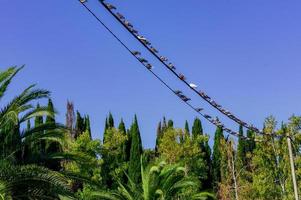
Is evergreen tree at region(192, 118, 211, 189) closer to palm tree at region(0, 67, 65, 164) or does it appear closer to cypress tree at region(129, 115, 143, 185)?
cypress tree at region(129, 115, 143, 185)

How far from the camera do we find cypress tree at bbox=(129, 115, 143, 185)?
1869 inches

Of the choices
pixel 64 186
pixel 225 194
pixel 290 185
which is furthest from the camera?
pixel 225 194

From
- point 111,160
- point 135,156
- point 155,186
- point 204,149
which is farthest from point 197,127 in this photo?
point 155,186

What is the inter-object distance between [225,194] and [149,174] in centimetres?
1464

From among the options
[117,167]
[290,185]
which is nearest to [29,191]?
[290,185]

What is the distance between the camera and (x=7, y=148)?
16.7m

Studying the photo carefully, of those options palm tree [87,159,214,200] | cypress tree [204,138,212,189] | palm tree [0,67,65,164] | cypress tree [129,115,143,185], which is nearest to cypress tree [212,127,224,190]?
cypress tree [204,138,212,189]

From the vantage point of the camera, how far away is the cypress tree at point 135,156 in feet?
156

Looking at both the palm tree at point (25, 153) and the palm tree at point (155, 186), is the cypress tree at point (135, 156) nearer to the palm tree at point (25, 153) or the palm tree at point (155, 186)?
the palm tree at point (155, 186)

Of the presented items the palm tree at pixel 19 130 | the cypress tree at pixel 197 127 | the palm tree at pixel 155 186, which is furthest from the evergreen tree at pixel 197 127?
the palm tree at pixel 19 130

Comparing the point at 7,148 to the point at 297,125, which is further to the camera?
the point at 297,125

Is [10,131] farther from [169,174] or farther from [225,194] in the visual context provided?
[225,194]

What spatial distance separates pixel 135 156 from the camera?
4938 cm

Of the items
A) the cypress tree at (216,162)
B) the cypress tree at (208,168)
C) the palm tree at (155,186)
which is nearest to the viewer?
the palm tree at (155,186)
